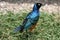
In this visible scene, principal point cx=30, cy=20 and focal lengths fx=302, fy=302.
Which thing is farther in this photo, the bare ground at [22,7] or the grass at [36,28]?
the bare ground at [22,7]

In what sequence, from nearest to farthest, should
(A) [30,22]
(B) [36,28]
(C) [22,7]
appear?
(A) [30,22], (B) [36,28], (C) [22,7]

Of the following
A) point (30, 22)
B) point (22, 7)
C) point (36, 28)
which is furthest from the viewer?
point (22, 7)

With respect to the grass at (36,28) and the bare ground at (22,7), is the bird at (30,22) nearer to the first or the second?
the grass at (36,28)

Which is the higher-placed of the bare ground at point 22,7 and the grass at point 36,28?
the bare ground at point 22,7

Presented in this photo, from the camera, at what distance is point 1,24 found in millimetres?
8305

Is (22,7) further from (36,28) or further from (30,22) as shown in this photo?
(30,22)

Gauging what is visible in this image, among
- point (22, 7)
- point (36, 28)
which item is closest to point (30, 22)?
point (36, 28)

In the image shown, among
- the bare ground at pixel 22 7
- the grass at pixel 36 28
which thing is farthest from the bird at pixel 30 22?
the bare ground at pixel 22 7

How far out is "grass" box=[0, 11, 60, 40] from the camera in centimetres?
770

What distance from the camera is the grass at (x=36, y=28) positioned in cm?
770

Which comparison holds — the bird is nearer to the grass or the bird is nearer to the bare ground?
the grass

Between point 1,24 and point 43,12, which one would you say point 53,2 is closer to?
point 43,12

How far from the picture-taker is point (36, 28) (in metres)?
8.19

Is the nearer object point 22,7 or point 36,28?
point 36,28
